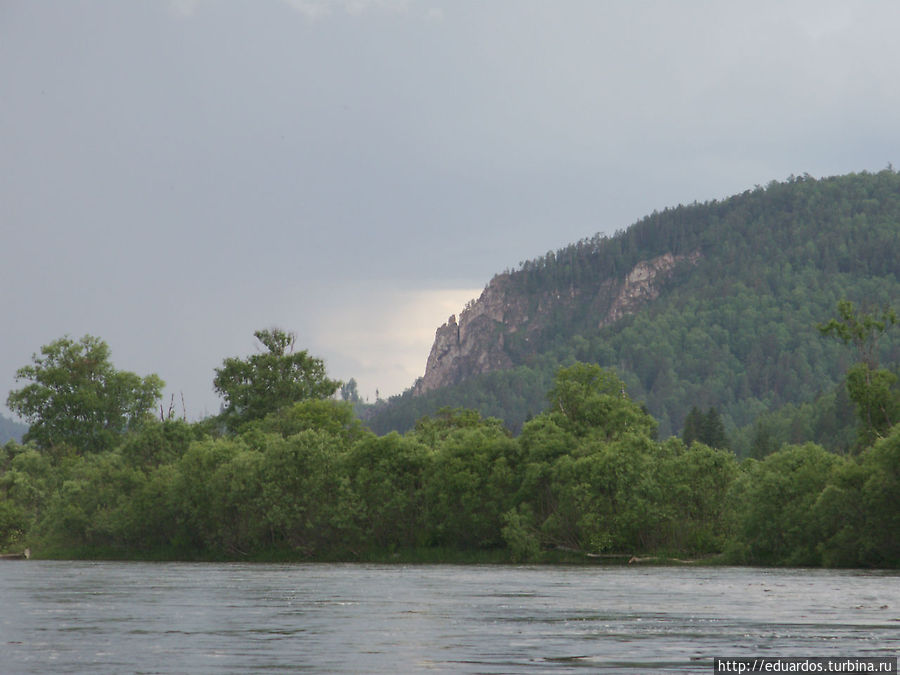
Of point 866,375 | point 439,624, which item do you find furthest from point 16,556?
point 439,624

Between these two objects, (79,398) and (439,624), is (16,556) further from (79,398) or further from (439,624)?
(439,624)

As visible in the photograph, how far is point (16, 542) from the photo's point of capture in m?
130

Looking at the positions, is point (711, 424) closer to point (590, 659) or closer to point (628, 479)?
point (628, 479)

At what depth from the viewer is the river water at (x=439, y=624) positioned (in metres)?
26.2

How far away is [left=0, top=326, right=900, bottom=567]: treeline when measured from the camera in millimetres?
82812

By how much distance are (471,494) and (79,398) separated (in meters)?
78.9

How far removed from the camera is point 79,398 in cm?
16250

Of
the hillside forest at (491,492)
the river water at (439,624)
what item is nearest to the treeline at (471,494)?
the hillside forest at (491,492)

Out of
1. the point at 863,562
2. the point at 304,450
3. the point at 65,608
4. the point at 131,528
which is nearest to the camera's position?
the point at 65,608

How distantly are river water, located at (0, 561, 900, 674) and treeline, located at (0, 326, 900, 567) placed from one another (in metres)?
21.2

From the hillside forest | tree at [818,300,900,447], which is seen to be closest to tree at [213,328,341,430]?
the hillside forest

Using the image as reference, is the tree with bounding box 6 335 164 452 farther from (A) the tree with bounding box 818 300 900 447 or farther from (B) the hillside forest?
(A) the tree with bounding box 818 300 900 447

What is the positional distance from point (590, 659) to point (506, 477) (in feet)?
244

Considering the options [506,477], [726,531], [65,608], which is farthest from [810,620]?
[506,477]
